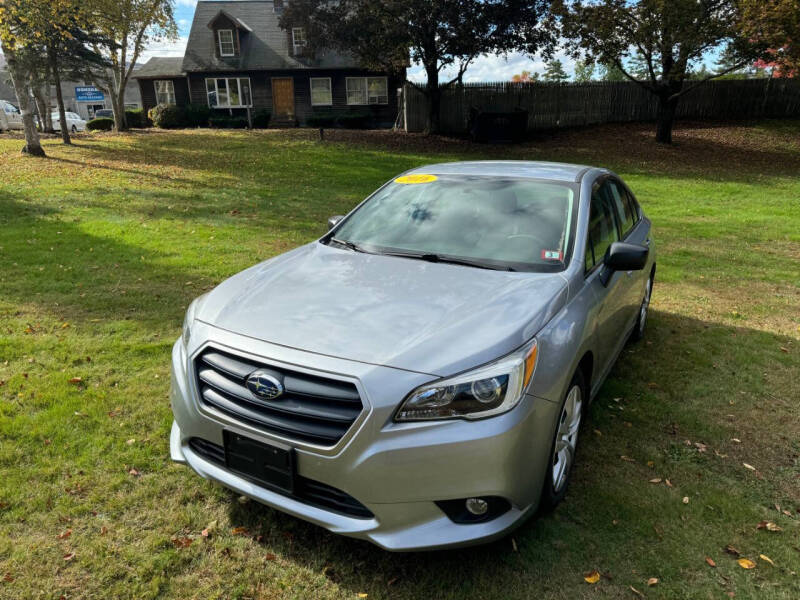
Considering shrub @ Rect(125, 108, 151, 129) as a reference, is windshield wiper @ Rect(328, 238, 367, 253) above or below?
below

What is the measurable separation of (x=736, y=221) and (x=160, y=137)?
2033cm

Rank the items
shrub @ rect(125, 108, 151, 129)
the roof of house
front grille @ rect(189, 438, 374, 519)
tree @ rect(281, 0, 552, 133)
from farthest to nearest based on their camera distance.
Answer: shrub @ rect(125, 108, 151, 129)
the roof of house
tree @ rect(281, 0, 552, 133)
front grille @ rect(189, 438, 374, 519)

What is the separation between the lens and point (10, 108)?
29547 mm

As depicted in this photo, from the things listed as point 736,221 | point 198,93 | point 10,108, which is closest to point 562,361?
point 736,221

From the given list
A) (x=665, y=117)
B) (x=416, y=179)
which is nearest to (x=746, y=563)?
(x=416, y=179)

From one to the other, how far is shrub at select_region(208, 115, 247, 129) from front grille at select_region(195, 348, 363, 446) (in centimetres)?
2858

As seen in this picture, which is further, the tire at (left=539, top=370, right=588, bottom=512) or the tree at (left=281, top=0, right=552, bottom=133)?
the tree at (left=281, top=0, right=552, bottom=133)

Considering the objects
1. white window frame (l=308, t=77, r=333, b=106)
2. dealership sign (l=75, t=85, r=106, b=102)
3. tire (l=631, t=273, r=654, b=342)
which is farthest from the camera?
dealership sign (l=75, t=85, r=106, b=102)

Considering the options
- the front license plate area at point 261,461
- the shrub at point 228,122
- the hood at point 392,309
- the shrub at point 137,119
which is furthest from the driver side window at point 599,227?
the shrub at point 137,119

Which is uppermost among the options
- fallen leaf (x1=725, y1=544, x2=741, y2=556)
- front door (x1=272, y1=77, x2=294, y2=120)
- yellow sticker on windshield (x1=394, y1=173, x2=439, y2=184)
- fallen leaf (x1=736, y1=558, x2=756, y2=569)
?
front door (x1=272, y1=77, x2=294, y2=120)

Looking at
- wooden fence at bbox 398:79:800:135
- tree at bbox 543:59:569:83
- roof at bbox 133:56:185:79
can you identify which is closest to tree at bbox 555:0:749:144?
Result: wooden fence at bbox 398:79:800:135

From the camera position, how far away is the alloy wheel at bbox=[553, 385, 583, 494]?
2.80m

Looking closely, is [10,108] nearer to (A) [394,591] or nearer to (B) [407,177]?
(B) [407,177]

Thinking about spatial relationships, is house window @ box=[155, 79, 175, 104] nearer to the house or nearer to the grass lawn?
the house
